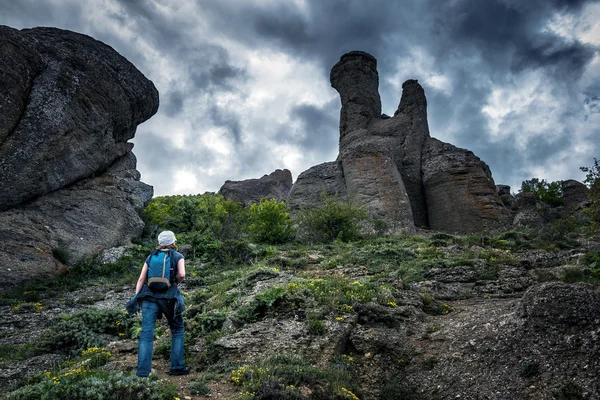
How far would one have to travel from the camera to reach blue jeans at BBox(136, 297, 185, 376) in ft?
20.2

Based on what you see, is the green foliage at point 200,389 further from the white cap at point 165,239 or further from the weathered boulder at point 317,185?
the weathered boulder at point 317,185

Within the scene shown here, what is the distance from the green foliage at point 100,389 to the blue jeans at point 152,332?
14.1 inches

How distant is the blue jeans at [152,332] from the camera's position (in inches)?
243

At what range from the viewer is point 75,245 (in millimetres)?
19016

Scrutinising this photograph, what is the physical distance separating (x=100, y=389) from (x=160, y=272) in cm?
193

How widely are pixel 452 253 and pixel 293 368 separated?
36.7 ft

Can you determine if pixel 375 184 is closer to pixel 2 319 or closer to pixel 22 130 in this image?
pixel 22 130

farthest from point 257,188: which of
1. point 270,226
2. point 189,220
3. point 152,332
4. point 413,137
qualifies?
point 152,332

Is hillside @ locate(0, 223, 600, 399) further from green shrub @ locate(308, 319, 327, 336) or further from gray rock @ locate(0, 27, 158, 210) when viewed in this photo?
gray rock @ locate(0, 27, 158, 210)

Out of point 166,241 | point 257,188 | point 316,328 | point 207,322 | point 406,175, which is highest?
point 257,188

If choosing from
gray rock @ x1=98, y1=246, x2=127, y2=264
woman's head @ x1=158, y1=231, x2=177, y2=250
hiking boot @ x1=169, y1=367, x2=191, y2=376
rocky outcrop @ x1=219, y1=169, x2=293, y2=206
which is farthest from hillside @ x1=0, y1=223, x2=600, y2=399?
rocky outcrop @ x1=219, y1=169, x2=293, y2=206

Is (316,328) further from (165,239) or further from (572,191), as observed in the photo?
(572,191)

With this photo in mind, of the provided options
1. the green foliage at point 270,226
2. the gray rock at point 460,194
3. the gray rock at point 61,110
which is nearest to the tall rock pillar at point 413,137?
the gray rock at point 460,194

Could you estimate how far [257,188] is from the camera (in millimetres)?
65250
